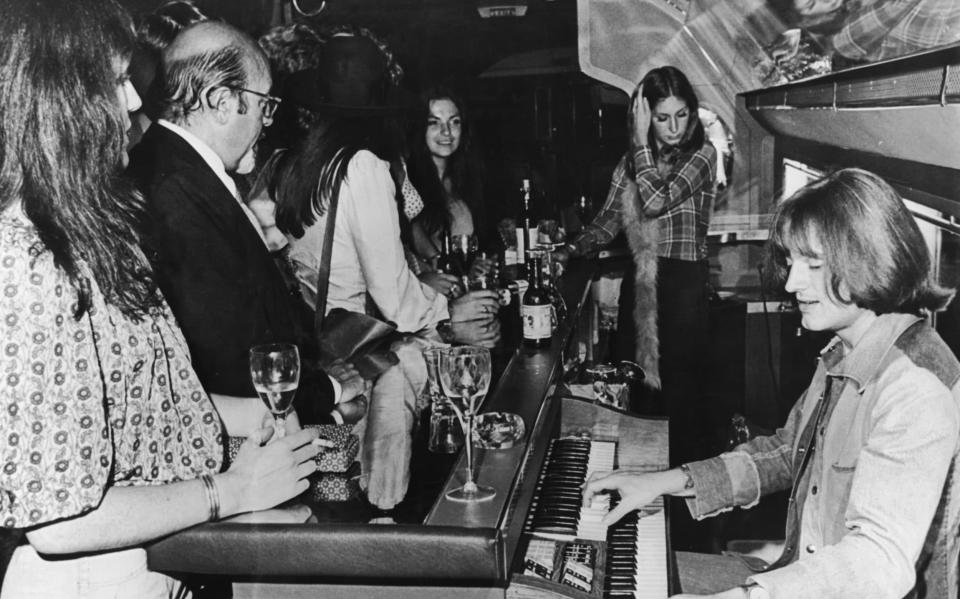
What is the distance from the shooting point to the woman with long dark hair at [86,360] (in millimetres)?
1145

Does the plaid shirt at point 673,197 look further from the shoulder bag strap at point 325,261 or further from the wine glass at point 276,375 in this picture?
the wine glass at point 276,375

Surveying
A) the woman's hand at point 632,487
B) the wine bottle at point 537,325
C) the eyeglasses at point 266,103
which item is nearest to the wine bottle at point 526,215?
the wine bottle at point 537,325

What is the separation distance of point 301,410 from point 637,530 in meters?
0.86

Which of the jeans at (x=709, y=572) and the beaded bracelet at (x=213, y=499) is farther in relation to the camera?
the jeans at (x=709, y=572)

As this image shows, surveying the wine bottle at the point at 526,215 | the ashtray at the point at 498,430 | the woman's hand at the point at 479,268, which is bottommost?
the ashtray at the point at 498,430

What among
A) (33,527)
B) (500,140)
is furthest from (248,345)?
(500,140)

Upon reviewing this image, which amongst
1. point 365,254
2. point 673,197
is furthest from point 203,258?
point 673,197

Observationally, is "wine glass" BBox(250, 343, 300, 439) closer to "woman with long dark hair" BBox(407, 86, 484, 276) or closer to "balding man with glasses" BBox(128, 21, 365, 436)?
"balding man with glasses" BBox(128, 21, 365, 436)

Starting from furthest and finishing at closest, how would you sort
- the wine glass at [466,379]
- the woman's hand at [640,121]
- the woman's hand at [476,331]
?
1. the woman's hand at [640,121]
2. the woman's hand at [476,331]
3. the wine glass at [466,379]

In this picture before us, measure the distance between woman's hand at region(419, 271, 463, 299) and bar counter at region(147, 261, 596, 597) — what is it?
1432mm

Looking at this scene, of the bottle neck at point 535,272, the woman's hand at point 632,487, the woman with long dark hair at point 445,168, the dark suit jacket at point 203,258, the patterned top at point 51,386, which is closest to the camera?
the patterned top at point 51,386

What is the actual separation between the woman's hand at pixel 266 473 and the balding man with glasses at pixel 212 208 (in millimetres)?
322

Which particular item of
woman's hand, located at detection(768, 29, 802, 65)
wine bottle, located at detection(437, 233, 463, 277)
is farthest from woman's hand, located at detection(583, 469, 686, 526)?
woman's hand, located at detection(768, 29, 802, 65)

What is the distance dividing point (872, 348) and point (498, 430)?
652 mm
